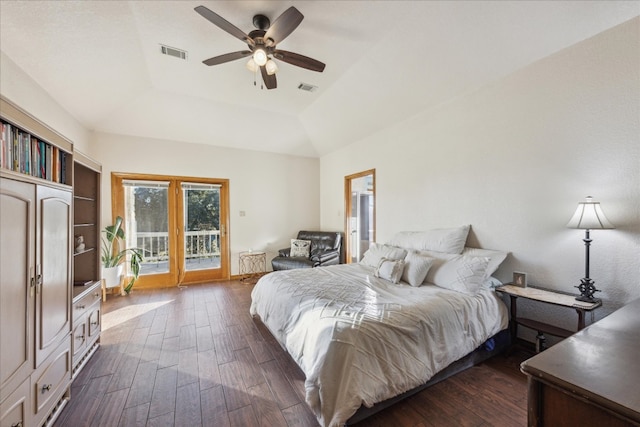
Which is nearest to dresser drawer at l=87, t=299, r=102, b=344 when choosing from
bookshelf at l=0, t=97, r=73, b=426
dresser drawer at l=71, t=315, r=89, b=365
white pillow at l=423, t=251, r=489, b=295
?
dresser drawer at l=71, t=315, r=89, b=365

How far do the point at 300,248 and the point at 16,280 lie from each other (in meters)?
4.09

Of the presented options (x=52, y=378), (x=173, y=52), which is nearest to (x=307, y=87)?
(x=173, y=52)

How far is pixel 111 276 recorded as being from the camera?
4031 millimetres

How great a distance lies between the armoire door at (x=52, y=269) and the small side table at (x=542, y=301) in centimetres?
349

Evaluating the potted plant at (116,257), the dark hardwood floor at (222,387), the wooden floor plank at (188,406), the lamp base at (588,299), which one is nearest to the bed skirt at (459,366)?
the dark hardwood floor at (222,387)

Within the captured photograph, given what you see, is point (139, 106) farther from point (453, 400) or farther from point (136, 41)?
point (453, 400)

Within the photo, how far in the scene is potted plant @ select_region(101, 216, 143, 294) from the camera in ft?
13.3

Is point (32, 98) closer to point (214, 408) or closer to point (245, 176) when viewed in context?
point (245, 176)

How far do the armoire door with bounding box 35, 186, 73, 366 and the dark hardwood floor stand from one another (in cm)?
57

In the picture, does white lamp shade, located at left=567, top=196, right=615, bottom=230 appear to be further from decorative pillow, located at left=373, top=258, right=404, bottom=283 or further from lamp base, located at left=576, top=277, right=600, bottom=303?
decorative pillow, located at left=373, top=258, right=404, bottom=283

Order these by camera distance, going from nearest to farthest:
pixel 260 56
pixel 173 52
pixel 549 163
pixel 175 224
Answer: pixel 260 56 → pixel 549 163 → pixel 173 52 → pixel 175 224

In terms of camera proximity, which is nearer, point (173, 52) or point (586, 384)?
point (586, 384)

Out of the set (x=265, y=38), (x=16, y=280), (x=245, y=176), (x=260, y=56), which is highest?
(x=265, y=38)

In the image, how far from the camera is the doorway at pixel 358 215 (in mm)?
5285
